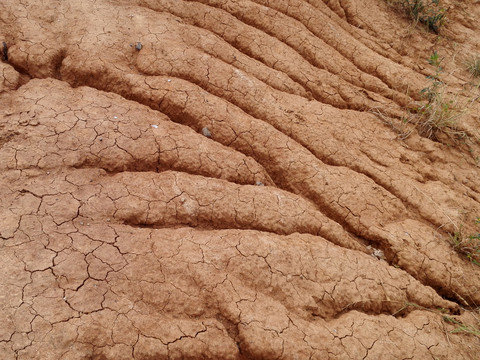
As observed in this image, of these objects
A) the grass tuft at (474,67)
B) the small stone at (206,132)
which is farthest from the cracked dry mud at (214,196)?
the grass tuft at (474,67)

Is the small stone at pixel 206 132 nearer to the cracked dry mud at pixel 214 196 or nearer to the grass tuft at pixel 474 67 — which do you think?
the cracked dry mud at pixel 214 196

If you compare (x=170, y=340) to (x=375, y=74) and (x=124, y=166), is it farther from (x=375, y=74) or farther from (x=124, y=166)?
(x=375, y=74)

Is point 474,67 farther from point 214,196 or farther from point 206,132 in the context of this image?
point 214,196

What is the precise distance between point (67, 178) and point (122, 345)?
0.98 metres

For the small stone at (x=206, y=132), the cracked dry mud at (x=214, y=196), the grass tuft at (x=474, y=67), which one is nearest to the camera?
the cracked dry mud at (x=214, y=196)

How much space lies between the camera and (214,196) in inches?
83.1

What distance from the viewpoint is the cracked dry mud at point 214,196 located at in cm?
165

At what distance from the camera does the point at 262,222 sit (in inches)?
84.2

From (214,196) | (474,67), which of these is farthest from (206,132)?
(474,67)

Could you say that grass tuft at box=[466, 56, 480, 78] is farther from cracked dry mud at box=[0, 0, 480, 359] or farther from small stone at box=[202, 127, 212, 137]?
small stone at box=[202, 127, 212, 137]

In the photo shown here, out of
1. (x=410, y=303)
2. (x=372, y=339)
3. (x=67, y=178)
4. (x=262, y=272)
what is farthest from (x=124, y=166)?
(x=410, y=303)

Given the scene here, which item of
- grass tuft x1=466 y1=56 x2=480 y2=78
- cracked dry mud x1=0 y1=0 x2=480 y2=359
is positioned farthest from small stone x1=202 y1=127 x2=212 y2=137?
grass tuft x1=466 y1=56 x2=480 y2=78

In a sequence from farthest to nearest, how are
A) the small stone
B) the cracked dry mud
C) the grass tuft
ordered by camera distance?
the grass tuft → the small stone → the cracked dry mud

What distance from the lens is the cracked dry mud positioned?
5.42 feet
